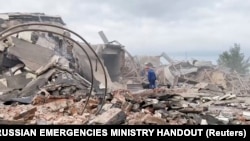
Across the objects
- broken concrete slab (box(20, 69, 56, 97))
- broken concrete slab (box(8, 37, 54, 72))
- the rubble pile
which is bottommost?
the rubble pile

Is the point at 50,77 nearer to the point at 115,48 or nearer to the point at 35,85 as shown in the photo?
the point at 35,85

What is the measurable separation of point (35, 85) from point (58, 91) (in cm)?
145

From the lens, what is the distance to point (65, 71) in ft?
41.0

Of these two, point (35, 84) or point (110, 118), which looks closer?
point (110, 118)

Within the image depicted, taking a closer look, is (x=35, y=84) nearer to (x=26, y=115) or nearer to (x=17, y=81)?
(x=17, y=81)

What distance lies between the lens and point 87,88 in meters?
11.7

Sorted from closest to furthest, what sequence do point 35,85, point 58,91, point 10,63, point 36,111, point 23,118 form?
point 23,118, point 36,111, point 58,91, point 35,85, point 10,63

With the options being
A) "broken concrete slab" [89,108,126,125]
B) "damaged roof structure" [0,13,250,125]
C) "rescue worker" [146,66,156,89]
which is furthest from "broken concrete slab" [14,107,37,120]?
"rescue worker" [146,66,156,89]

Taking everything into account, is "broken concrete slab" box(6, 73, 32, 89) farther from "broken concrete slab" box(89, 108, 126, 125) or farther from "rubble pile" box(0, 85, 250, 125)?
"broken concrete slab" box(89, 108, 126, 125)

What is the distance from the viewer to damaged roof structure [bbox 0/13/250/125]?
7402 millimetres

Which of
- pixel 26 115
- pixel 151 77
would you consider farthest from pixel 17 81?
pixel 26 115

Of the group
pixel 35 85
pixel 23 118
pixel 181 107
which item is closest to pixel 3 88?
pixel 35 85

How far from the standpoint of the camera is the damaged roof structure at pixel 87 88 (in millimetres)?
7402

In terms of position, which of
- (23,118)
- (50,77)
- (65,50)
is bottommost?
(23,118)
